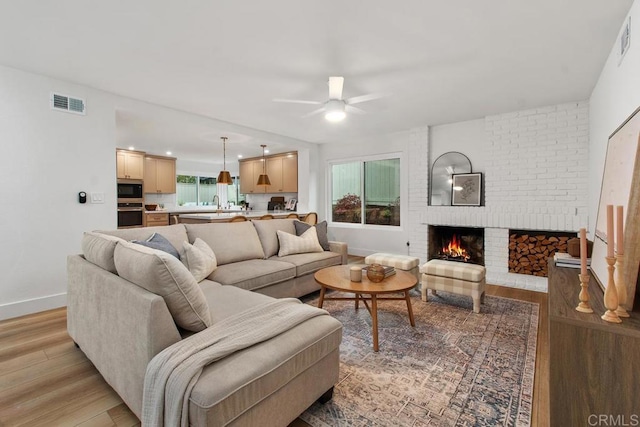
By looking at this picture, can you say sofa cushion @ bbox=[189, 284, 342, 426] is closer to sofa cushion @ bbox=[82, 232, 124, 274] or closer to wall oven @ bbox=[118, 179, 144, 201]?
sofa cushion @ bbox=[82, 232, 124, 274]

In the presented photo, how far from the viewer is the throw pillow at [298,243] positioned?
3664mm

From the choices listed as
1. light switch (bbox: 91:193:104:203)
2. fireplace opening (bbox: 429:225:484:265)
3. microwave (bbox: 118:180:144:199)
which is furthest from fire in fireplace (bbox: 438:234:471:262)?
microwave (bbox: 118:180:144:199)

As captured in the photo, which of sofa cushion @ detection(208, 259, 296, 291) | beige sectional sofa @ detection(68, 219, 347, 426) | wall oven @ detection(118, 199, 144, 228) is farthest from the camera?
wall oven @ detection(118, 199, 144, 228)

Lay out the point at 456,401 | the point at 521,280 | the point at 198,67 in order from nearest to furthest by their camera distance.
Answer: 1. the point at 456,401
2. the point at 198,67
3. the point at 521,280

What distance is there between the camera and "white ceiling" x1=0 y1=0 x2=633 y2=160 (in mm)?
2043

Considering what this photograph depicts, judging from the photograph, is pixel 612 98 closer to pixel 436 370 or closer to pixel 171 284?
pixel 436 370

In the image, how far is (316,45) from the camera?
8.08ft

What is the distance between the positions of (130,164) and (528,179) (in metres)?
7.81

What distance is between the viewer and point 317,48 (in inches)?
98.8

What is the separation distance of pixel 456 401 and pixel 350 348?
82cm

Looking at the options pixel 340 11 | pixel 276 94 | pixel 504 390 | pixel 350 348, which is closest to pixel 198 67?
pixel 276 94

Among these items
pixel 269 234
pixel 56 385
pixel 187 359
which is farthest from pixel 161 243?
pixel 187 359

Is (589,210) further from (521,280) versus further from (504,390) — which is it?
(504,390)

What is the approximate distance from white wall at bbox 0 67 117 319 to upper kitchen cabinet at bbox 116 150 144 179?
370cm
